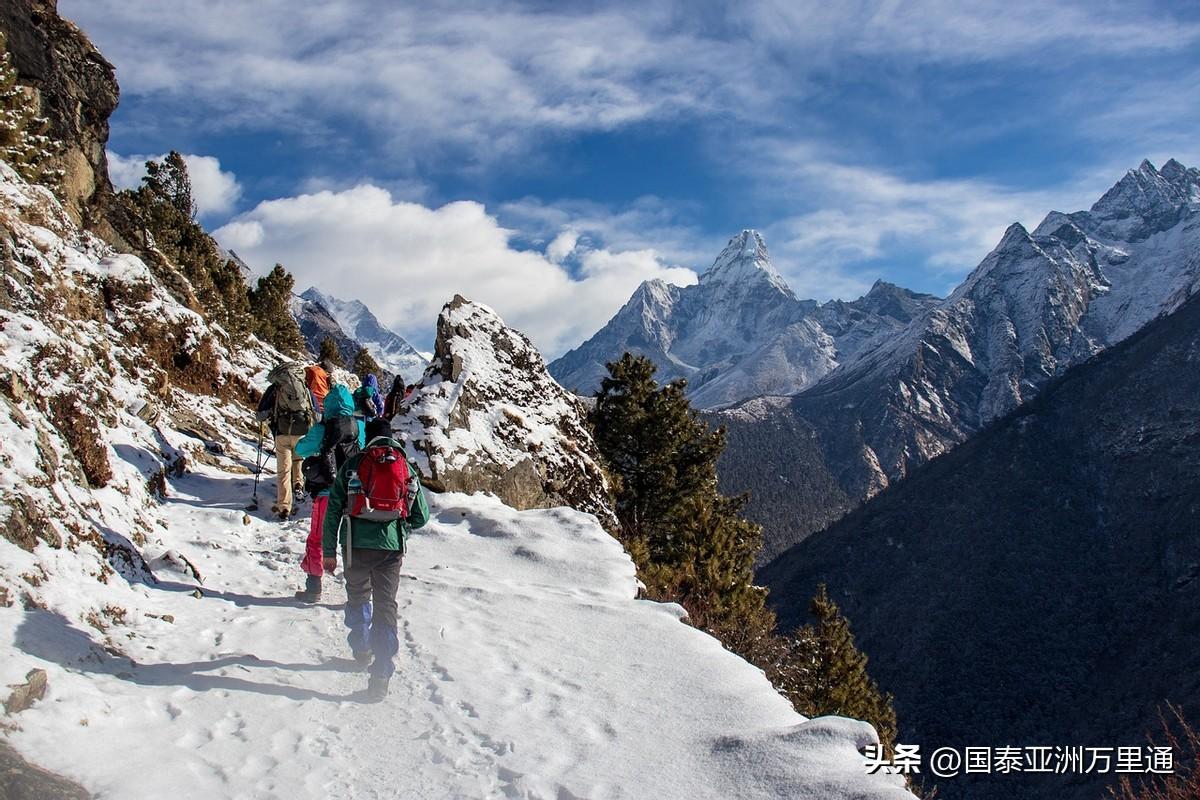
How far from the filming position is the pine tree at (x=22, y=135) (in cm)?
2000

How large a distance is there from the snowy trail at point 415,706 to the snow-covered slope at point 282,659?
1.0 inches

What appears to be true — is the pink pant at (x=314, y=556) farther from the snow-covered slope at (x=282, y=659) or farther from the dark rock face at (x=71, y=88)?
the dark rock face at (x=71, y=88)

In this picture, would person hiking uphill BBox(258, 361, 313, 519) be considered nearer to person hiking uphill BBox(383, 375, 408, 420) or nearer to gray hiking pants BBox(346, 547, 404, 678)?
person hiking uphill BBox(383, 375, 408, 420)

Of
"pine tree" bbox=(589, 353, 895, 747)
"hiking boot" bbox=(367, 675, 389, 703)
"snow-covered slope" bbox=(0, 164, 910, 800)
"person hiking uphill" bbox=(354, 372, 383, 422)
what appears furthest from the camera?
"pine tree" bbox=(589, 353, 895, 747)

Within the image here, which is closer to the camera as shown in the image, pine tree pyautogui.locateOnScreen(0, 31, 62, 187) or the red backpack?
the red backpack

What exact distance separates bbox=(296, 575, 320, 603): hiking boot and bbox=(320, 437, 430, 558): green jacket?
1.42 metres

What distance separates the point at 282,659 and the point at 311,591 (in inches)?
77.9

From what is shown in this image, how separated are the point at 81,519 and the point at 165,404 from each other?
9.56 meters

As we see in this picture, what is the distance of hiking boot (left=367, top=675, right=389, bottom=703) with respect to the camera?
7414mm

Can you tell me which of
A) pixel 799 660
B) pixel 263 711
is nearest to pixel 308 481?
pixel 263 711

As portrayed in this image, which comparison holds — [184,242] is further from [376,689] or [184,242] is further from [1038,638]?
[1038,638]

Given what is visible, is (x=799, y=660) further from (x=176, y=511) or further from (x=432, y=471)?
(x=176, y=511)
